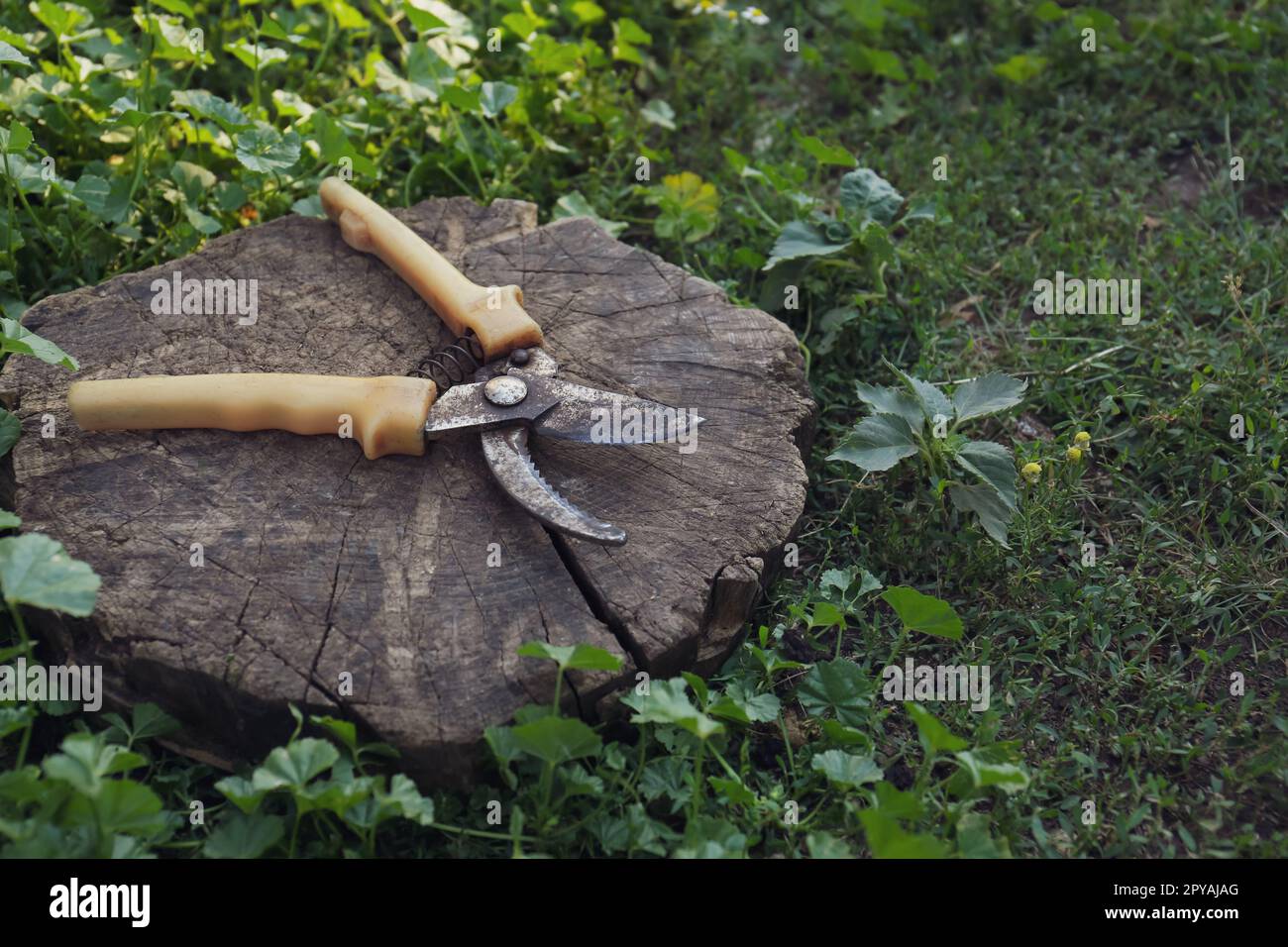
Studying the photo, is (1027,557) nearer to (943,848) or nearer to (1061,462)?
(1061,462)

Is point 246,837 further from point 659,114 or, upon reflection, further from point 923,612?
point 659,114

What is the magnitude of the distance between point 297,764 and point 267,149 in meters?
2.23

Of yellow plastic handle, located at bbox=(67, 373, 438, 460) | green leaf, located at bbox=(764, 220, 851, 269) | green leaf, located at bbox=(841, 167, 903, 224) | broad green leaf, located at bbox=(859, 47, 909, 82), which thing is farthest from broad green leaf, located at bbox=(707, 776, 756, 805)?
broad green leaf, located at bbox=(859, 47, 909, 82)

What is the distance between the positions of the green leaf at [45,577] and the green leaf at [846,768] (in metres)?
1.67

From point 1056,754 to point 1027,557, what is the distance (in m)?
0.61

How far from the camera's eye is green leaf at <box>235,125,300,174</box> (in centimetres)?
398

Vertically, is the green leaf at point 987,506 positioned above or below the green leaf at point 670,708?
above

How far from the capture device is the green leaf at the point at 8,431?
321 cm

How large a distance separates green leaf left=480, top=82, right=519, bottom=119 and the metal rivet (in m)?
1.72

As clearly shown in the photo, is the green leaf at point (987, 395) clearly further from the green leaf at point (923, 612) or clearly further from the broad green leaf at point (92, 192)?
the broad green leaf at point (92, 192)

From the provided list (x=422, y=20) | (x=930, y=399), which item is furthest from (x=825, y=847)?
(x=422, y=20)

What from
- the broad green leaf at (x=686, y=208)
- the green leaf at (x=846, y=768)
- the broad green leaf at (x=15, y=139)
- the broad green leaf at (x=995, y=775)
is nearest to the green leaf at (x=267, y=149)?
the broad green leaf at (x=15, y=139)

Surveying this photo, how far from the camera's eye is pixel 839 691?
10.2 feet

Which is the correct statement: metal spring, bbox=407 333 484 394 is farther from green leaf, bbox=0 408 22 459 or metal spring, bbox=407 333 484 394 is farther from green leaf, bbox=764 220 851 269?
green leaf, bbox=764 220 851 269
